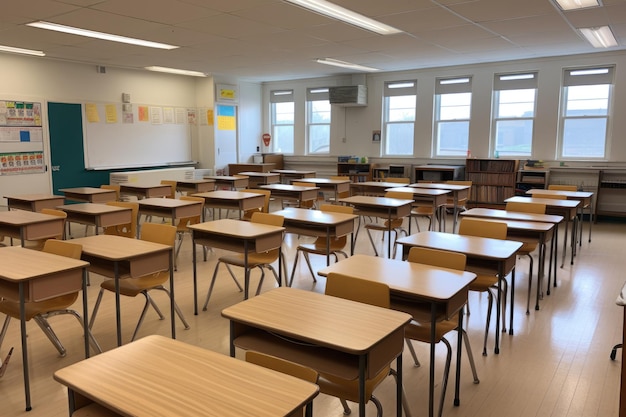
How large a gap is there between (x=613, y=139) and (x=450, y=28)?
4442mm

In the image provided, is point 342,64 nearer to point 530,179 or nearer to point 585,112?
point 530,179

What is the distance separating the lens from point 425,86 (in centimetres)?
1037

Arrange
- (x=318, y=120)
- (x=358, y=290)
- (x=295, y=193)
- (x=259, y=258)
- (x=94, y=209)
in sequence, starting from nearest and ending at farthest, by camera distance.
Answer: (x=358, y=290), (x=259, y=258), (x=94, y=209), (x=295, y=193), (x=318, y=120)

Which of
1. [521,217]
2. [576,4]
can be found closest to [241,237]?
[521,217]

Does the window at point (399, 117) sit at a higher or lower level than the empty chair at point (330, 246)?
higher

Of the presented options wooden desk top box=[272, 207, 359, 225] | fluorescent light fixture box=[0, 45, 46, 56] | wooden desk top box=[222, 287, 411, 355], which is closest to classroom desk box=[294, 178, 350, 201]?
wooden desk top box=[272, 207, 359, 225]

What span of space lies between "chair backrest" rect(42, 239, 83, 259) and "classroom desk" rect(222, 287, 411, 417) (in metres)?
1.60

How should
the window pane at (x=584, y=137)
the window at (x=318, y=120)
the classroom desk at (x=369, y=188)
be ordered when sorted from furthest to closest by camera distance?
the window at (x=318, y=120) < the window pane at (x=584, y=137) < the classroom desk at (x=369, y=188)

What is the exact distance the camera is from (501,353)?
350 cm

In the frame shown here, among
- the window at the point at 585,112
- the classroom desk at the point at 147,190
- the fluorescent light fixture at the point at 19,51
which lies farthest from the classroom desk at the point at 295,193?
the window at the point at 585,112

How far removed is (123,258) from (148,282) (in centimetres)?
54

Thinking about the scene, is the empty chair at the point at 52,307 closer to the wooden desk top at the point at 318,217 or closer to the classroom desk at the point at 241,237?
the classroom desk at the point at 241,237

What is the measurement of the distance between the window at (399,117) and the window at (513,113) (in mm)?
1796

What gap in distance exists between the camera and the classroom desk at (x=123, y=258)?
327 centimetres
